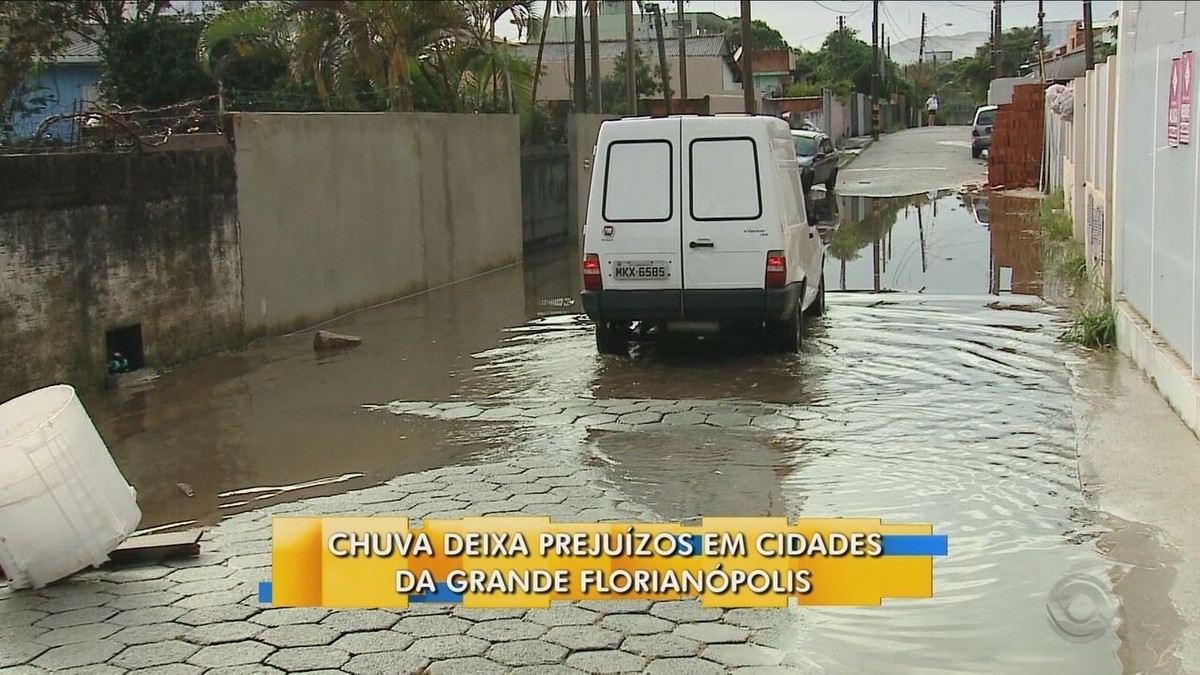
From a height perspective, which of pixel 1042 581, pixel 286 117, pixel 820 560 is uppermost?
pixel 286 117

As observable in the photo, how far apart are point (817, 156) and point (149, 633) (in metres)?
26.3

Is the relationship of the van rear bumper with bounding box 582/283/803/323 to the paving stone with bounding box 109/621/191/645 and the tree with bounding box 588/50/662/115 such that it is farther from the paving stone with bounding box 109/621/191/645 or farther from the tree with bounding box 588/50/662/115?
the tree with bounding box 588/50/662/115

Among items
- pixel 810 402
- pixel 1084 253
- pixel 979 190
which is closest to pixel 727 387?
pixel 810 402

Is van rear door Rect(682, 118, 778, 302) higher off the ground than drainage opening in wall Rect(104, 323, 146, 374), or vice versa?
van rear door Rect(682, 118, 778, 302)

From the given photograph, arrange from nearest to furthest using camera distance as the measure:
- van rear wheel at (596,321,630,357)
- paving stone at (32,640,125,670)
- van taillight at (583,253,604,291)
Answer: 1. paving stone at (32,640,125,670)
2. van taillight at (583,253,604,291)
3. van rear wheel at (596,321,630,357)

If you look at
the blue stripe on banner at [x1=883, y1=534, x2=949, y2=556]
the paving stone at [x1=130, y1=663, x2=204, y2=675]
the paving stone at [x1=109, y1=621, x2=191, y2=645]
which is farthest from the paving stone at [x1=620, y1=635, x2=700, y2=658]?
the paving stone at [x1=109, y1=621, x2=191, y2=645]

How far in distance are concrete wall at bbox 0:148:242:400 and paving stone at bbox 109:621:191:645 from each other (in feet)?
17.2

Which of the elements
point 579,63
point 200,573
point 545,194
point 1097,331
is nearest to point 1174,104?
point 1097,331

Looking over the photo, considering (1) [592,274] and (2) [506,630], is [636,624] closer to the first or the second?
(2) [506,630]

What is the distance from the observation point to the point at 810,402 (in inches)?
375

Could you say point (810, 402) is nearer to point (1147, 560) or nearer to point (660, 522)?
point (660, 522)

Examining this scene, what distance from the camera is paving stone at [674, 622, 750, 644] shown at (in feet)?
16.7

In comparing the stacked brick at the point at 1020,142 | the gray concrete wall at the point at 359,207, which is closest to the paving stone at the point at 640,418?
the gray concrete wall at the point at 359,207

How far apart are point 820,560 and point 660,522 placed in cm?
183
